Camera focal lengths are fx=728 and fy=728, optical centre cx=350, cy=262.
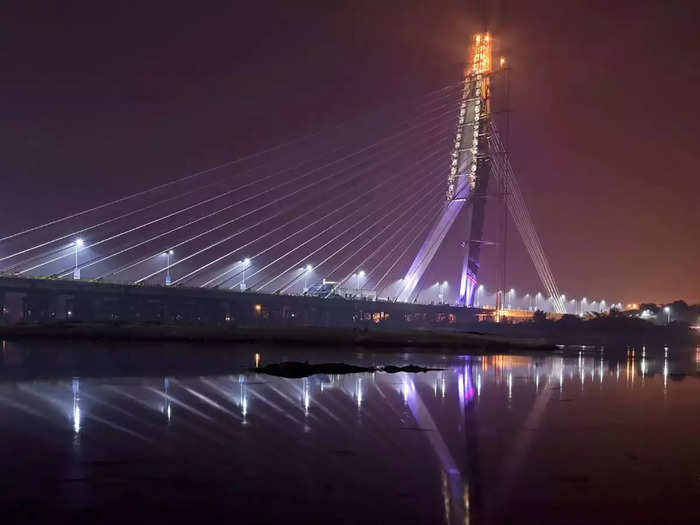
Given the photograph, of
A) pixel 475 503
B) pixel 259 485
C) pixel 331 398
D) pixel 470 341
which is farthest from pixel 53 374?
pixel 470 341

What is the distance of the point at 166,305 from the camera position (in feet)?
248

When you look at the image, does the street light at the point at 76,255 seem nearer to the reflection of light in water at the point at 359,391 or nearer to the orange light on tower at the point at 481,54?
the orange light on tower at the point at 481,54

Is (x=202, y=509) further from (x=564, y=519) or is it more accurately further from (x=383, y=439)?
(x=383, y=439)

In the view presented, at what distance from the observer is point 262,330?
182ft

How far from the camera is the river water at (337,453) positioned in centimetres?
734

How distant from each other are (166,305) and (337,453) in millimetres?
68214

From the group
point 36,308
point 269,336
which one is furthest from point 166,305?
point 269,336

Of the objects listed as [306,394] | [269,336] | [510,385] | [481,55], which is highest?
[481,55]

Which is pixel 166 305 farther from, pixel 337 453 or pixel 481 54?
pixel 337 453

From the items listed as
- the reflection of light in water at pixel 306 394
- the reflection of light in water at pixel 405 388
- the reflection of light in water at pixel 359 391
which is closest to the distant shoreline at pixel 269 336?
the reflection of light in water at pixel 405 388

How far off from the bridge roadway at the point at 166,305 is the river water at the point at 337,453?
148 ft

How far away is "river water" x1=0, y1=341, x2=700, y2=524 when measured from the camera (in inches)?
289

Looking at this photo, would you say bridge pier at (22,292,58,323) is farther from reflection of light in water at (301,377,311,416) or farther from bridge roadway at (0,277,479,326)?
reflection of light in water at (301,377,311,416)

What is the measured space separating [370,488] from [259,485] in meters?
1.25
